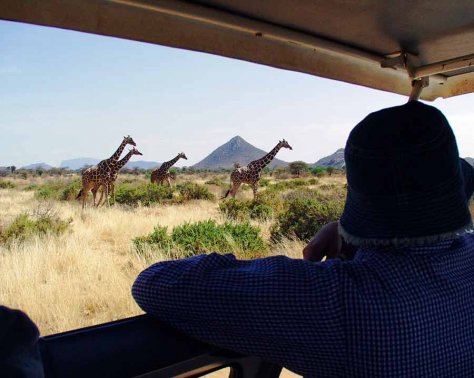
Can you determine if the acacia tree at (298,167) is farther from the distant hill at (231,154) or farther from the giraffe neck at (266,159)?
the distant hill at (231,154)

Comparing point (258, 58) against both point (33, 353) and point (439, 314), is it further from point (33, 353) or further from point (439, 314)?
point (33, 353)

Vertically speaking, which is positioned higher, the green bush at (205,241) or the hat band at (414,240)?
the hat band at (414,240)

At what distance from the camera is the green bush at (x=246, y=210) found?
1033cm

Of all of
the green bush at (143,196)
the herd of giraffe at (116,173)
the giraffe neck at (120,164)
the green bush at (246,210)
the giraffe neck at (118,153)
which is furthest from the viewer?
the giraffe neck at (118,153)

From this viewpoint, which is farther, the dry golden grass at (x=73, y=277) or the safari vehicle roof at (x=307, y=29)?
the dry golden grass at (x=73, y=277)

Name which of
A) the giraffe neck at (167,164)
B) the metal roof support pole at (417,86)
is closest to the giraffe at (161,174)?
the giraffe neck at (167,164)

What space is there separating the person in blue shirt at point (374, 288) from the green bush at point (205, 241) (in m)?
5.36

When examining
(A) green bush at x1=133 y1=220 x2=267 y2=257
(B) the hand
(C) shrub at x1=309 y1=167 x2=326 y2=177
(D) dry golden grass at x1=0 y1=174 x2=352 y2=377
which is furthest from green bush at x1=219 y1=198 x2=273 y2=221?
(C) shrub at x1=309 y1=167 x2=326 y2=177

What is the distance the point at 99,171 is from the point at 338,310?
583 inches

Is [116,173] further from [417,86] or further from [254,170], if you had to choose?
[417,86]

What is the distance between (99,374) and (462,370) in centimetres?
69

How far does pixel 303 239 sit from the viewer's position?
747 cm

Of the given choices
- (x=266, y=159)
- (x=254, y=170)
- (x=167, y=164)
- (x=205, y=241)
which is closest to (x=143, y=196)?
(x=254, y=170)

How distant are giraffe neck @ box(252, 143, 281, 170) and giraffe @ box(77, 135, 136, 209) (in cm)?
396
